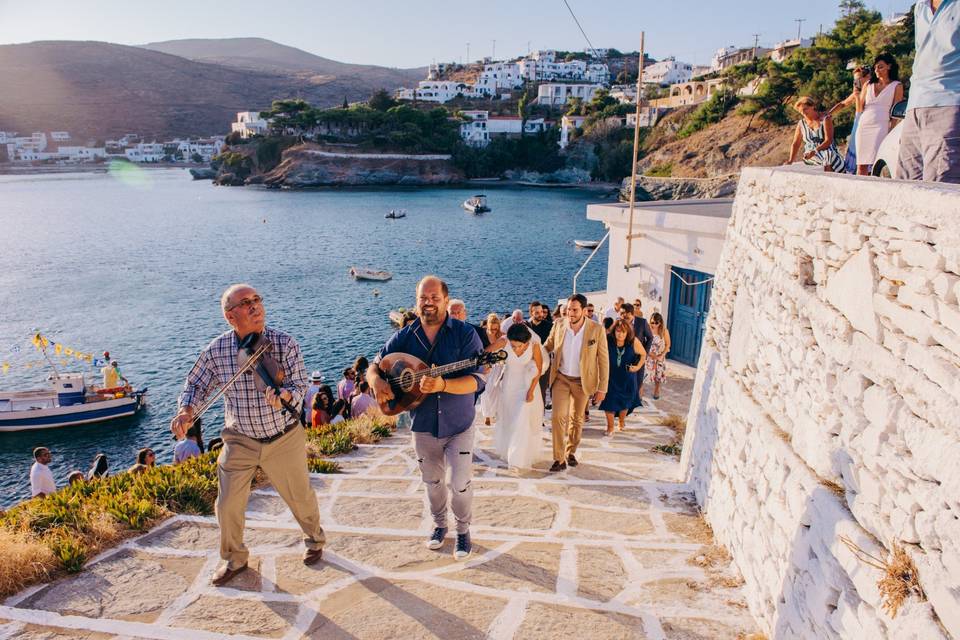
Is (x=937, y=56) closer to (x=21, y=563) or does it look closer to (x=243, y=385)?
(x=243, y=385)

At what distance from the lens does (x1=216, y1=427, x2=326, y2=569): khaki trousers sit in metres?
4.08

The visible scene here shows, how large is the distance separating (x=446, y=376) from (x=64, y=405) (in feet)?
73.4

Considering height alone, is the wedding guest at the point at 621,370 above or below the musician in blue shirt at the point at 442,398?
below

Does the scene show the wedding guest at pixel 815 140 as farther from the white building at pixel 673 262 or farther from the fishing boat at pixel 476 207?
the fishing boat at pixel 476 207

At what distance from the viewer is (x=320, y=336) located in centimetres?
3073

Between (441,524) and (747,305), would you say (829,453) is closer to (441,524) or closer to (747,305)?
(747,305)

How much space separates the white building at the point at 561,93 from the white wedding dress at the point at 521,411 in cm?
14209

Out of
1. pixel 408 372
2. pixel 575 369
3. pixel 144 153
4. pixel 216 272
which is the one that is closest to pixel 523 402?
pixel 575 369

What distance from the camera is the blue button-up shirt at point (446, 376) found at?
172 inches

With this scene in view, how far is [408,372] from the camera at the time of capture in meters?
4.28

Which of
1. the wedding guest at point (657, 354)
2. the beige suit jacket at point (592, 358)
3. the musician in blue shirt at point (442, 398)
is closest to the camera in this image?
the musician in blue shirt at point (442, 398)

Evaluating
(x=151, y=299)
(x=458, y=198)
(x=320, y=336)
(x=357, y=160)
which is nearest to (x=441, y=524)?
(x=320, y=336)

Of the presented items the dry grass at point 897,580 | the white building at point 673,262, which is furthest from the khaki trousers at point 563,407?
the white building at point 673,262

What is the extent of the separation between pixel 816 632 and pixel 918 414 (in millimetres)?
1305
